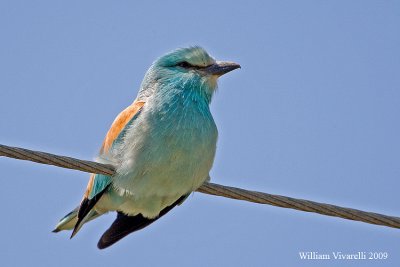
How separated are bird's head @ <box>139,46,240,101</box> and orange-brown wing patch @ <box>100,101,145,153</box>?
18cm

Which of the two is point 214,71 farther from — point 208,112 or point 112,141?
point 112,141

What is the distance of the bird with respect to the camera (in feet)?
16.7

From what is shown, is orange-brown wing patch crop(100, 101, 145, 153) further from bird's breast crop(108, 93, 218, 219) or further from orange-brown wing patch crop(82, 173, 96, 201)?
orange-brown wing patch crop(82, 173, 96, 201)

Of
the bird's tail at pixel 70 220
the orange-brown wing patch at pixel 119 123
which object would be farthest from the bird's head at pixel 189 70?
the bird's tail at pixel 70 220

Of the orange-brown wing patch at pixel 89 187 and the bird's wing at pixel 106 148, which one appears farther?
the orange-brown wing patch at pixel 89 187

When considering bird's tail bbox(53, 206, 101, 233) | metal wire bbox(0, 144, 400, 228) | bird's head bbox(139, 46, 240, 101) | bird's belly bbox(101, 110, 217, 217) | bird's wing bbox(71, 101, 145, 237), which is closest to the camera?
metal wire bbox(0, 144, 400, 228)

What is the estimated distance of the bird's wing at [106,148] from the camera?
530cm

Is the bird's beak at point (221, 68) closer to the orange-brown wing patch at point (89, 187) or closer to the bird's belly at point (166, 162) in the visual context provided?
the bird's belly at point (166, 162)

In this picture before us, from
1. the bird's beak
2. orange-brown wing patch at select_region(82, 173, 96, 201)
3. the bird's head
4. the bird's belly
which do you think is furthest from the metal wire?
the bird's beak

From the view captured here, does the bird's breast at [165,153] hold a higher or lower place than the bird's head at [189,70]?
lower

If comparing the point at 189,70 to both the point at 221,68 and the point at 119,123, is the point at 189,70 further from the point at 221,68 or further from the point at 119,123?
the point at 119,123

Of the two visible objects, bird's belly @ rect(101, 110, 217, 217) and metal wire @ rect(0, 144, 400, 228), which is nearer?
metal wire @ rect(0, 144, 400, 228)

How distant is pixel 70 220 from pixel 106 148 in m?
0.67

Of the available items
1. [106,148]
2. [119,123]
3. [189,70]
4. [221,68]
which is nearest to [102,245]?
[106,148]
